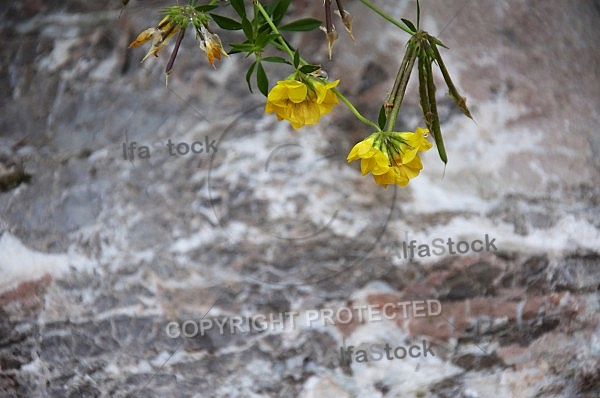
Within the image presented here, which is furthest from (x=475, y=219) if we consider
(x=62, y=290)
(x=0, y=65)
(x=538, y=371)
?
(x=0, y=65)

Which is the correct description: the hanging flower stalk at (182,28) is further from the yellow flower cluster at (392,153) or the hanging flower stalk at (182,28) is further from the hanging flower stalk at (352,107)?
the yellow flower cluster at (392,153)

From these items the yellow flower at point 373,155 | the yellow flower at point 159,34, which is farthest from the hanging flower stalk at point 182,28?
the yellow flower at point 373,155

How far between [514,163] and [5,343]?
62 cm

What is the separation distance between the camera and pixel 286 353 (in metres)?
0.75

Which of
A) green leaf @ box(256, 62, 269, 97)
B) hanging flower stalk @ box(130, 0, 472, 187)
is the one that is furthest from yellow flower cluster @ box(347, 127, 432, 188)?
green leaf @ box(256, 62, 269, 97)

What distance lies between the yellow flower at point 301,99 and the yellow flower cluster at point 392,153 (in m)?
0.05

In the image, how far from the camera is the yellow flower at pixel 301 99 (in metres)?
0.54

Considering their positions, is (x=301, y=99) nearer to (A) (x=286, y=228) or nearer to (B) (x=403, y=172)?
(B) (x=403, y=172)

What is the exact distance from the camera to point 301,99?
553 millimetres

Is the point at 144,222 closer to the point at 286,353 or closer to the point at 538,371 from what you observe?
the point at 286,353

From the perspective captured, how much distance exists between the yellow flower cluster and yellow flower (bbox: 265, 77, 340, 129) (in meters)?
0.05

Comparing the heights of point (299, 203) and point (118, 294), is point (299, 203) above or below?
above

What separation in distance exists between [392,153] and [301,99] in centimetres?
9

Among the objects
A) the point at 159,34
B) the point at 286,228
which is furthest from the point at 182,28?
the point at 286,228
